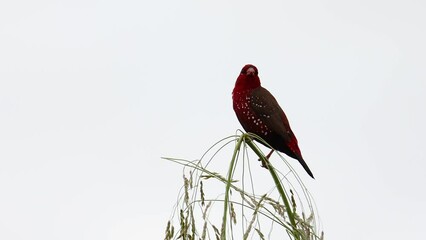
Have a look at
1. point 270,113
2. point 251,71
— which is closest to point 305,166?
point 270,113

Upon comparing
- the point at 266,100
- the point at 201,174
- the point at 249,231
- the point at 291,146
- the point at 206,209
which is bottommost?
the point at 249,231

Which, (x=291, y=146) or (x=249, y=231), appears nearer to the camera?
(x=249, y=231)

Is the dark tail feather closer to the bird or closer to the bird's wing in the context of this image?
the bird

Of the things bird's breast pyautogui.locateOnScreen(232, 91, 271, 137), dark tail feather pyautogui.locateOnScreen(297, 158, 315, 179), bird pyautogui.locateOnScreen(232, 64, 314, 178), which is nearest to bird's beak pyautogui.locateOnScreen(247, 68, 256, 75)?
bird pyautogui.locateOnScreen(232, 64, 314, 178)

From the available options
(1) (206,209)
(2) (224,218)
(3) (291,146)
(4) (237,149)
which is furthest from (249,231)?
(3) (291,146)

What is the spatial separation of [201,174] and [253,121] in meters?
4.18

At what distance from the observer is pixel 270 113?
726 centimetres

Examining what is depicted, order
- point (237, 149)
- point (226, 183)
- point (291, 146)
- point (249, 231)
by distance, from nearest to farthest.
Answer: point (249, 231)
point (226, 183)
point (237, 149)
point (291, 146)

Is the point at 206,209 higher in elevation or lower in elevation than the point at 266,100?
lower

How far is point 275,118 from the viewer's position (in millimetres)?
7219

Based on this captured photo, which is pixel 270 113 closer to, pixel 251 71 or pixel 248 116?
pixel 248 116

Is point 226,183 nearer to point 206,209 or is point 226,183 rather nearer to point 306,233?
point 206,209

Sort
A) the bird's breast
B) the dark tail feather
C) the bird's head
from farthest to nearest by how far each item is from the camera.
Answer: the bird's head, the bird's breast, the dark tail feather

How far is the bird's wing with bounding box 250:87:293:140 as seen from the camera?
278 inches
